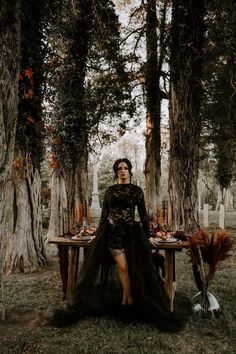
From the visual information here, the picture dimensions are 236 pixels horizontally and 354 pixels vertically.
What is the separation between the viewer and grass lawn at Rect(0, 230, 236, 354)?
311 cm

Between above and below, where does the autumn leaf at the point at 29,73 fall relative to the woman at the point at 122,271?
above

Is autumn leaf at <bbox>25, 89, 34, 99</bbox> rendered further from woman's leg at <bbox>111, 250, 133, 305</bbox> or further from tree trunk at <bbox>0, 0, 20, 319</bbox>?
woman's leg at <bbox>111, 250, 133, 305</bbox>

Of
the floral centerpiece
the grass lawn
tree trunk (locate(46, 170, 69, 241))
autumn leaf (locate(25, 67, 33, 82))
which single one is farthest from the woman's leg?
tree trunk (locate(46, 170, 69, 241))

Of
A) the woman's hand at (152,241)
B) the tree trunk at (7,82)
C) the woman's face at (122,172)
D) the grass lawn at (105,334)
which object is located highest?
the tree trunk at (7,82)

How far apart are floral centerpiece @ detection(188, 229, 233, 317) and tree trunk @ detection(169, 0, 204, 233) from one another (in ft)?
7.33

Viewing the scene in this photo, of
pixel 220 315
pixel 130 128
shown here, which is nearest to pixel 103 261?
pixel 220 315

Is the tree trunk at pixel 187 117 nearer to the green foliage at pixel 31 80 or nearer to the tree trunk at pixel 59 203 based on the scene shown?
the green foliage at pixel 31 80

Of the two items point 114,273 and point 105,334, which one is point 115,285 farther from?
point 105,334

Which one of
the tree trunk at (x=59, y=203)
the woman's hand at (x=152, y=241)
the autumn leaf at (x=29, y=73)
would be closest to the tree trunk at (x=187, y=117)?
the woman's hand at (x=152, y=241)

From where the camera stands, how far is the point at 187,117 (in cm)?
632

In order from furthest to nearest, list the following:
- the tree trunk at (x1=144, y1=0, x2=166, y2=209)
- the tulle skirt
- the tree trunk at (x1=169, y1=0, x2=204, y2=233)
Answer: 1. the tree trunk at (x1=144, y1=0, x2=166, y2=209)
2. the tree trunk at (x1=169, y1=0, x2=204, y2=233)
3. the tulle skirt

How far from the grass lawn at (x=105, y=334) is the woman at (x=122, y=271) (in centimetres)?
18

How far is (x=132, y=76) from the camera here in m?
11.6

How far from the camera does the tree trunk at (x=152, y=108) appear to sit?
11.5 m
